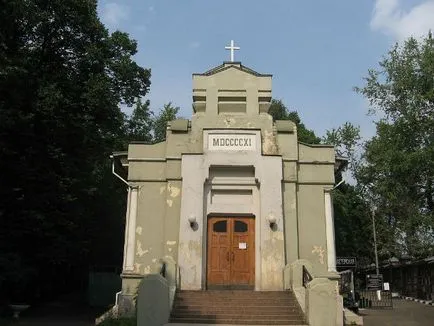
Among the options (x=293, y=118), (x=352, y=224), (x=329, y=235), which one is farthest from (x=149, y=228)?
(x=352, y=224)

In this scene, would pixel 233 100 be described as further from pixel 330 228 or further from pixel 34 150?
pixel 34 150

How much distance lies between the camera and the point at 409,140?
1428 inches

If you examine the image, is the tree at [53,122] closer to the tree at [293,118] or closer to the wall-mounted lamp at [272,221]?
the wall-mounted lamp at [272,221]

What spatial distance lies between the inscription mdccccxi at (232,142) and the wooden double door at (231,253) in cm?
247

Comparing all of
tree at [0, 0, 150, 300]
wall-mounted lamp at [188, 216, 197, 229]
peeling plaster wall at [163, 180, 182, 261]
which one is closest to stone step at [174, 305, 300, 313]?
peeling plaster wall at [163, 180, 182, 261]

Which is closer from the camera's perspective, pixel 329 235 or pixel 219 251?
pixel 219 251

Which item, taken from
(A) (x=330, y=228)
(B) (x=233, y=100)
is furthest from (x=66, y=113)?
(A) (x=330, y=228)

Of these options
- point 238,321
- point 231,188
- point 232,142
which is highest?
point 232,142

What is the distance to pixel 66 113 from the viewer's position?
2592 cm

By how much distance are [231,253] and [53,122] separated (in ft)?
36.3

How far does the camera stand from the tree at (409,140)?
1374 inches

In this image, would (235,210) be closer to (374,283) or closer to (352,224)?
(374,283)

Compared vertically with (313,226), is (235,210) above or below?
above

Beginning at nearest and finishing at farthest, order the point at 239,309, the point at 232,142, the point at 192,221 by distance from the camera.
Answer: the point at 239,309, the point at 192,221, the point at 232,142
